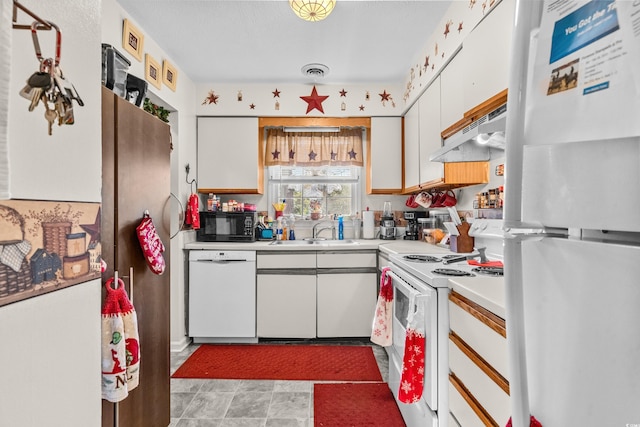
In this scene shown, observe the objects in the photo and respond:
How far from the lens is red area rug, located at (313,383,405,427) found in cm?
189

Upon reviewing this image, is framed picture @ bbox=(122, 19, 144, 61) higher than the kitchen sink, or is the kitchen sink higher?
framed picture @ bbox=(122, 19, 144, 61)

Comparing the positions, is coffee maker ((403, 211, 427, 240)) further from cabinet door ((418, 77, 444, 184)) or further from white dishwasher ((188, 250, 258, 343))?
white dishwasher ((188, 250, 258, 343))

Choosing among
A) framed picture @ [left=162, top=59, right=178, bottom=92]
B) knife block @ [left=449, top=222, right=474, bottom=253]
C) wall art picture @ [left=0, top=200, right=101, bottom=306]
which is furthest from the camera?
framed picture @ [left=162, top=59, right=178, bottom=92]

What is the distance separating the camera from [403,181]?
3.35 m

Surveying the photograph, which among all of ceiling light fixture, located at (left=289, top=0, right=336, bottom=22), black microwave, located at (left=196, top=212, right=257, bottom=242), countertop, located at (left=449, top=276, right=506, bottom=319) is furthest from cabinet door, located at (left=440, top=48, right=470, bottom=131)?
black microwave, located at (left=196, top=212, right=257, bottom=242)

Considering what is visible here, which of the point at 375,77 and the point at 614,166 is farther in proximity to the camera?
the point at 375,77

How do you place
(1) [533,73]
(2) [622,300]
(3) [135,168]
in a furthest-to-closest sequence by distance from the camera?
(3) [135,168]
(1) [533,73]
(2) [622,300]

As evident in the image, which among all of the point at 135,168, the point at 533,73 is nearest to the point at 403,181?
the point at 135,168

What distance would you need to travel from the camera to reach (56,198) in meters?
0.86

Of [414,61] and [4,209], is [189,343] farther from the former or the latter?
[414,61]

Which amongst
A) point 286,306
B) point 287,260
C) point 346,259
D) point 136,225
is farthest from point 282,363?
point 136,225

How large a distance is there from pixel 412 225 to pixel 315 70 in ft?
5.95

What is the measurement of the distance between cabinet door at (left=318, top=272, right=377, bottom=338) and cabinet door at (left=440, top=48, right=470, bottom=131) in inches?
59.2

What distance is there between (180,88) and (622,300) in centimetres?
330
